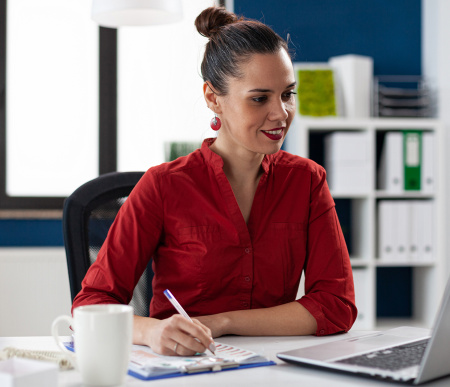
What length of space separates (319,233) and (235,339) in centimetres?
37

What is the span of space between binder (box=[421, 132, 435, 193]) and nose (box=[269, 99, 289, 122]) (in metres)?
1.93

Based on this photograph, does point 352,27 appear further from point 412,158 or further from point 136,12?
point 136,12

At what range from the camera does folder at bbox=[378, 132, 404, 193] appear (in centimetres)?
310

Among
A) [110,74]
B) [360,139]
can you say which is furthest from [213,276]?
[110,74]

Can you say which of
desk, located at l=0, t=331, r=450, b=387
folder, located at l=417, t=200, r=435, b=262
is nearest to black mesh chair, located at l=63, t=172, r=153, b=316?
desk, located at l=0, t=331, r=450, b=387

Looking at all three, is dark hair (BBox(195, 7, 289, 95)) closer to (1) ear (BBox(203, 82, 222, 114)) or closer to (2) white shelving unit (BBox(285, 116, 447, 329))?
(1) ear (BBox(203, 82, 222, 114))

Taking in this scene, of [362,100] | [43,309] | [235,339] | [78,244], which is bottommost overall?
[43,309]

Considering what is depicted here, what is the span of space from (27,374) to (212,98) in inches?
36.5

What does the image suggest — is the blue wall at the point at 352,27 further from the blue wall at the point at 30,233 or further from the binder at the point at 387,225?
the blue wall at the point at 30,233

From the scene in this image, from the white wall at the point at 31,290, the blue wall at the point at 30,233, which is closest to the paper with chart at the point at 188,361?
the white wall at the point at 31,290

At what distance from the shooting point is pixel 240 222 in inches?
54.8

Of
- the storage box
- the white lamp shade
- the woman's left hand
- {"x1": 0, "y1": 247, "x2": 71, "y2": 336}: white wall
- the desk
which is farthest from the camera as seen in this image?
{"x1": 0, "y1": 247, "x2": 71, "y2": 336}: white wall

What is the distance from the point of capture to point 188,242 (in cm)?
138

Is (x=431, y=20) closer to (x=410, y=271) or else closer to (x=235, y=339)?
(x=410, y=271)
